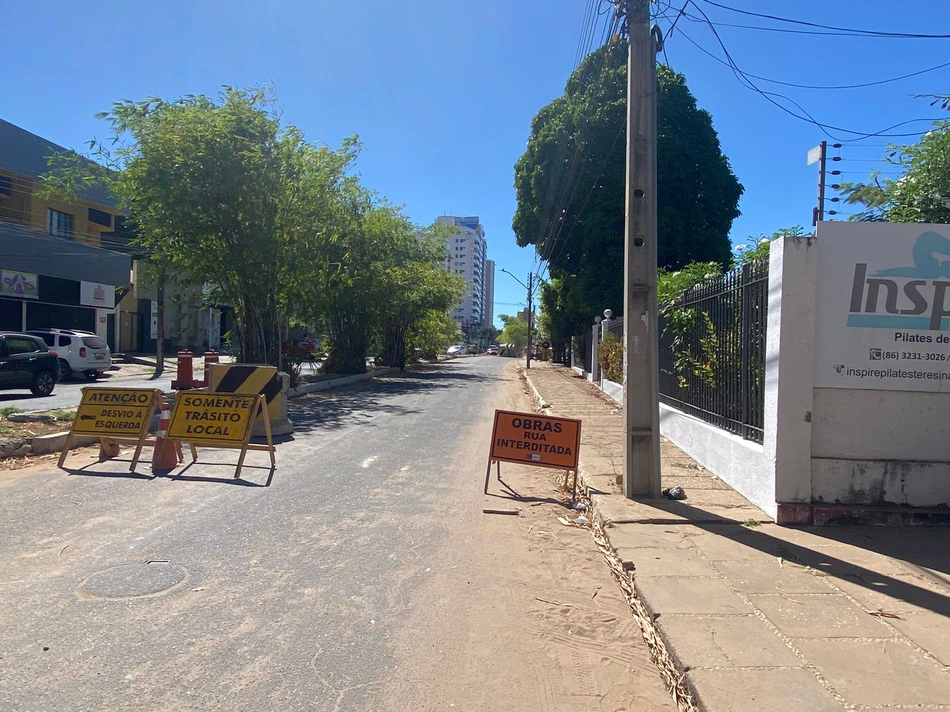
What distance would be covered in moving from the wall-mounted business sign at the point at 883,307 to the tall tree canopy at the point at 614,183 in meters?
20.7

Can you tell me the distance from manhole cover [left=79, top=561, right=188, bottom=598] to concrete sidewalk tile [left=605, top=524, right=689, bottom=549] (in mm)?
3596

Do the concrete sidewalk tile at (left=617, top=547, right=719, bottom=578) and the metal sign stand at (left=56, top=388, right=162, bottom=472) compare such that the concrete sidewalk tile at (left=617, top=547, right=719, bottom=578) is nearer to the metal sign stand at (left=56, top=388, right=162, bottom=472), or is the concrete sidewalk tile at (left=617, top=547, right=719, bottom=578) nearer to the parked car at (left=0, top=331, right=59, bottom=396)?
the metal sign stand at (left=56, top=388, right=162, bottom=472)

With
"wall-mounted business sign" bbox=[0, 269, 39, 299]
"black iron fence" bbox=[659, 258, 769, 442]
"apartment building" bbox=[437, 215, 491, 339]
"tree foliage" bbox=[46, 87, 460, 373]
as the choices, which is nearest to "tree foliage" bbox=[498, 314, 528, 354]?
"apartment building" bbox=[437, 215, 491, 339]

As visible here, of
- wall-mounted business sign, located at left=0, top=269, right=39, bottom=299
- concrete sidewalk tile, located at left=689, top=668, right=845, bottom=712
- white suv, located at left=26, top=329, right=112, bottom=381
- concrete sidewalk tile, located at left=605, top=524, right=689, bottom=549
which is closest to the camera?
concrete sidewalk tile, located at left=689, top=668, right=845, bottom=712

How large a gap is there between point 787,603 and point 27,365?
728 inches

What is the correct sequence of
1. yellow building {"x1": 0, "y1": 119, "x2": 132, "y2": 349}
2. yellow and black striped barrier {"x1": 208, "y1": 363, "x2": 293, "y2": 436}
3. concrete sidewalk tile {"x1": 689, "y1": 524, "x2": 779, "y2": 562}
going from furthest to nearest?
yellow building {"x1": 0, "y1": 119, "x2": 132, "y2": 349} < yellow and black striped barrier {"x1": 208, "y1": 363, "x2": 293, "y2": 436} < concrete sidewalk tile {"x1": 689, "y1": 524, "x2": 779, "y2": 562}

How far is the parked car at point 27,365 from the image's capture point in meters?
16.9

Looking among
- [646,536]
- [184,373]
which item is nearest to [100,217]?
[184,373]

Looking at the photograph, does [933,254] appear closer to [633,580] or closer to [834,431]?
[834,431]

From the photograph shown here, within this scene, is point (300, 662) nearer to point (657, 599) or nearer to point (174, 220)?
point (657, 599)

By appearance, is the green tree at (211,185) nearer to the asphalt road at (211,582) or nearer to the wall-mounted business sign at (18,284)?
the asphalt road at (211,582)

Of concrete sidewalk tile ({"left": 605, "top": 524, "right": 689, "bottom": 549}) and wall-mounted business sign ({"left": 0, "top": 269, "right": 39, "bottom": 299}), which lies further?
wall-mounted business sign ({"left": 0, "top": 269, "right": 39, "bottom": 299})

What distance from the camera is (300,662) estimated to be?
12.5 feet

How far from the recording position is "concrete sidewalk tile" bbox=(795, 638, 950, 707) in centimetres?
342
